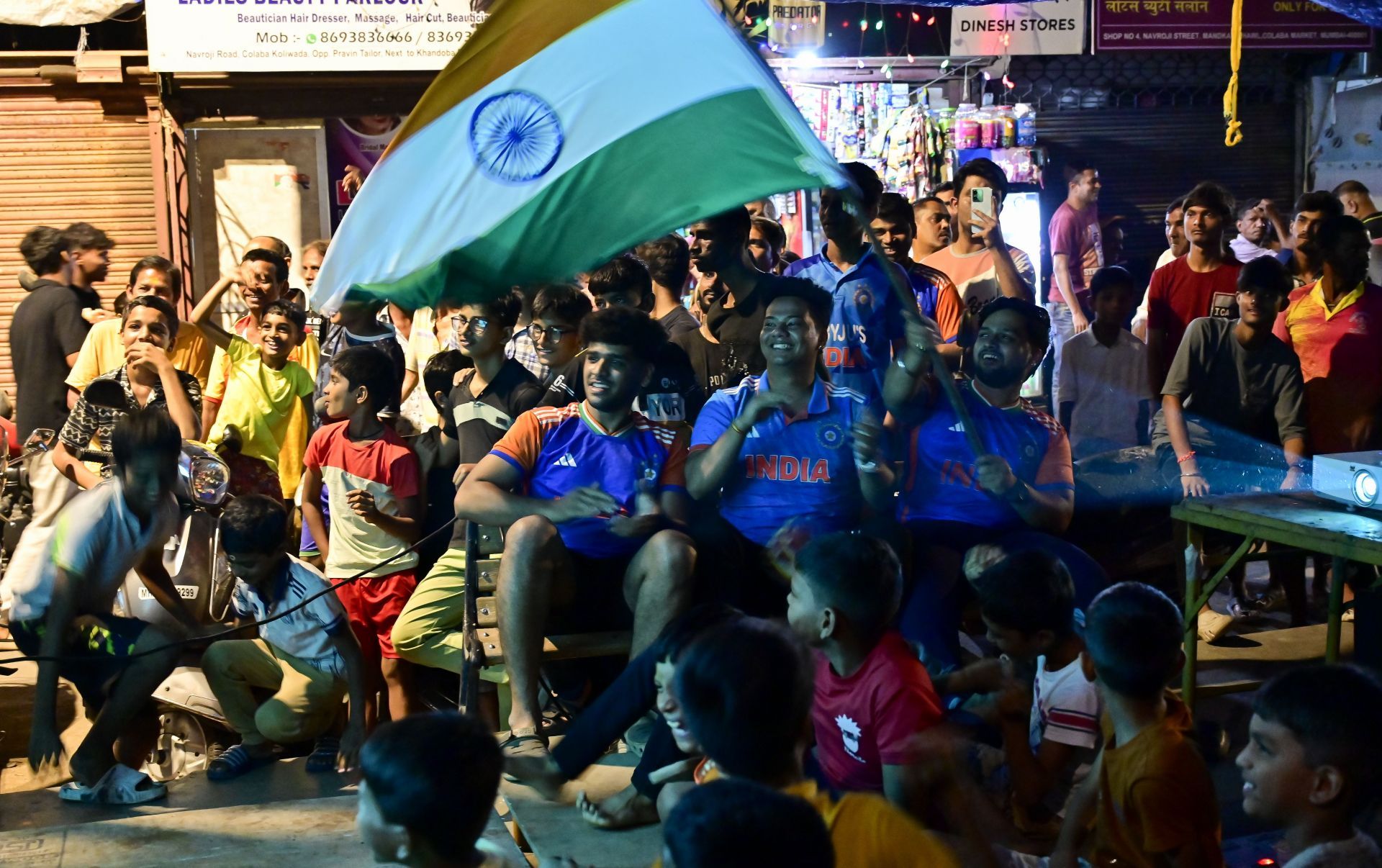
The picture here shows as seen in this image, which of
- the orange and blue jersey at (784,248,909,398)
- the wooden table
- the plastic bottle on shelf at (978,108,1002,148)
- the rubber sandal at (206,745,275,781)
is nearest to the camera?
the wooden table

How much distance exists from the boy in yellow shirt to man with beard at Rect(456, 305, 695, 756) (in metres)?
1.92

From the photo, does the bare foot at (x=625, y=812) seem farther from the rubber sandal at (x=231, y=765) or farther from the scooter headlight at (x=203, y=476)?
the scooter headlight at (x=203, y=476)

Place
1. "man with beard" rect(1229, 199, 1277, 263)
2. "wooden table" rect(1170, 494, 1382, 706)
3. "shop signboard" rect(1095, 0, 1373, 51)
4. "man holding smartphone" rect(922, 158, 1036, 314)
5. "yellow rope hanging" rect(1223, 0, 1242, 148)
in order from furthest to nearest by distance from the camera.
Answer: "shop signboard" rect(1095, 0, 1373, 51) < "man with beard" rect(1229, 199, 1277, 263) < "man holding smartphone" rect(922, 158, 1036, 314) < "yellow rope hanging" rect(1223, 0, 1242, 148) < "wooden table" rect(1170, 494, 1382, 706)

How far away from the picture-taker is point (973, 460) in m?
4.71

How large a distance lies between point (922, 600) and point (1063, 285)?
713 centimetres

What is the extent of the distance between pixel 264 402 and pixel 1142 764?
4.60 meters

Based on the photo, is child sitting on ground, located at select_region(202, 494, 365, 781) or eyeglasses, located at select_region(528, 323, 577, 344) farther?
eyeglasses, located at select_region(528, 323, 577, 344)

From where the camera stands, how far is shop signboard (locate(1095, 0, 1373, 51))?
40.3 feet

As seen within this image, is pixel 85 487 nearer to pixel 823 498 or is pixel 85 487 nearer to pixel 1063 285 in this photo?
pixel 823 498

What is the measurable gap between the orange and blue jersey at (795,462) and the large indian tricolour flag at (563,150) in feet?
2.75

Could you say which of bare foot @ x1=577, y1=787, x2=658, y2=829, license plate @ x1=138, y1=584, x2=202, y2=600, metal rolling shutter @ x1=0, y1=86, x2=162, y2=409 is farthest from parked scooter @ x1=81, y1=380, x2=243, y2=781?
metal rolling shutter @ x1=0, y1=86, x2=162, y2=409

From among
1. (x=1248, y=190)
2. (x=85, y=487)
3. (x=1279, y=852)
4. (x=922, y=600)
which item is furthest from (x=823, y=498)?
(x=1248, y=190)

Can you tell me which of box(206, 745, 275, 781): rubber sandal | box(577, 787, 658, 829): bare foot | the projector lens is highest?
the projector lens

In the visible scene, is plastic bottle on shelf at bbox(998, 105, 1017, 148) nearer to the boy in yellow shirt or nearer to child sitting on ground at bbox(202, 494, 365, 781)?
the boy in yellow shirt
